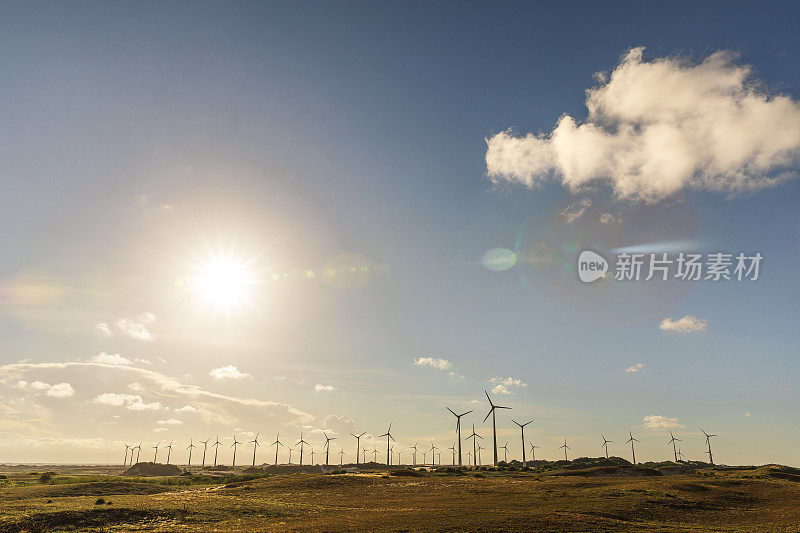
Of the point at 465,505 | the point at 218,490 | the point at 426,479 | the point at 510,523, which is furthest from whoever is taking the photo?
the point at 426,479

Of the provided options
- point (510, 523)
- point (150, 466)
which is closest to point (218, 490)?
point (510, 523)

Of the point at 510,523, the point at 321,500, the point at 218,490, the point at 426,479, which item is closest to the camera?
the point at 510,523

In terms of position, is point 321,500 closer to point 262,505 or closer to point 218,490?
point 262,505

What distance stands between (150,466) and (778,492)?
685 ft

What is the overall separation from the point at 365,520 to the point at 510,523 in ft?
54.5

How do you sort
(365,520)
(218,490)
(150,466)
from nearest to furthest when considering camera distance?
(365,520) < (218,490) < (150,466)

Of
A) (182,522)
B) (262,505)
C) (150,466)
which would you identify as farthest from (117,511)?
(150,466)

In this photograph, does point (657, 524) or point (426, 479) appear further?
point (426, 479)

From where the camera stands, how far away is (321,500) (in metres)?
74.8

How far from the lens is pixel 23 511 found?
53250 millimetres

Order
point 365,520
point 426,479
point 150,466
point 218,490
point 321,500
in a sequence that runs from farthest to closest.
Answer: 1. point 150,466
2. point 426,479
3. point 218,490
4. point 321,500
5. point 365,520

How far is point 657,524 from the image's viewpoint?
4869cm

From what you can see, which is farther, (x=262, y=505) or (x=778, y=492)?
(x=778, y=492)

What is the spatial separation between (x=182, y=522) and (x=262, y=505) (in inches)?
644
